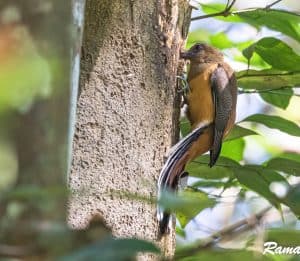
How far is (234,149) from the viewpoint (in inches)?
106

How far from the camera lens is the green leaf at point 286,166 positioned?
2.32 metres

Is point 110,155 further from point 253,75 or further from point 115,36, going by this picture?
point 253,75

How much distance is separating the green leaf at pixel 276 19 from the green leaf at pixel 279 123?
24cm

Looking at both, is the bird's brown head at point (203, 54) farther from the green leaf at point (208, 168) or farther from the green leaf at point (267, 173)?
the green leaf at point (267, 173)

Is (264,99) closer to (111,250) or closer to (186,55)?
(186,55)

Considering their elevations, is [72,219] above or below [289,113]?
above

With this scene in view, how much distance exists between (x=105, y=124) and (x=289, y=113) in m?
2.00

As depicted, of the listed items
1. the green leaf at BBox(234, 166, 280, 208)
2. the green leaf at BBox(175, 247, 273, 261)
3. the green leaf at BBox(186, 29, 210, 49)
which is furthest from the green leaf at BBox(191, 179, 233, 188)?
the green leaf at BBox(175, 247, 273, 261)

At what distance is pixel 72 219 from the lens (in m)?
1.90

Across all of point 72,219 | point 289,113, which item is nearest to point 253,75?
point 72,219

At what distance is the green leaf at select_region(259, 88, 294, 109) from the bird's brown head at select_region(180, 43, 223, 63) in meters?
0.26

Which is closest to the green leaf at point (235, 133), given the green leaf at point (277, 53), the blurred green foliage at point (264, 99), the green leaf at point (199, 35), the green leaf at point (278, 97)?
the blurred green foliage at point (264, 99)

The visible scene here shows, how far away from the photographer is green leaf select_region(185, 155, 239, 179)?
2445 mm

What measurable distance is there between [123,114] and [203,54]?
0.87 m
